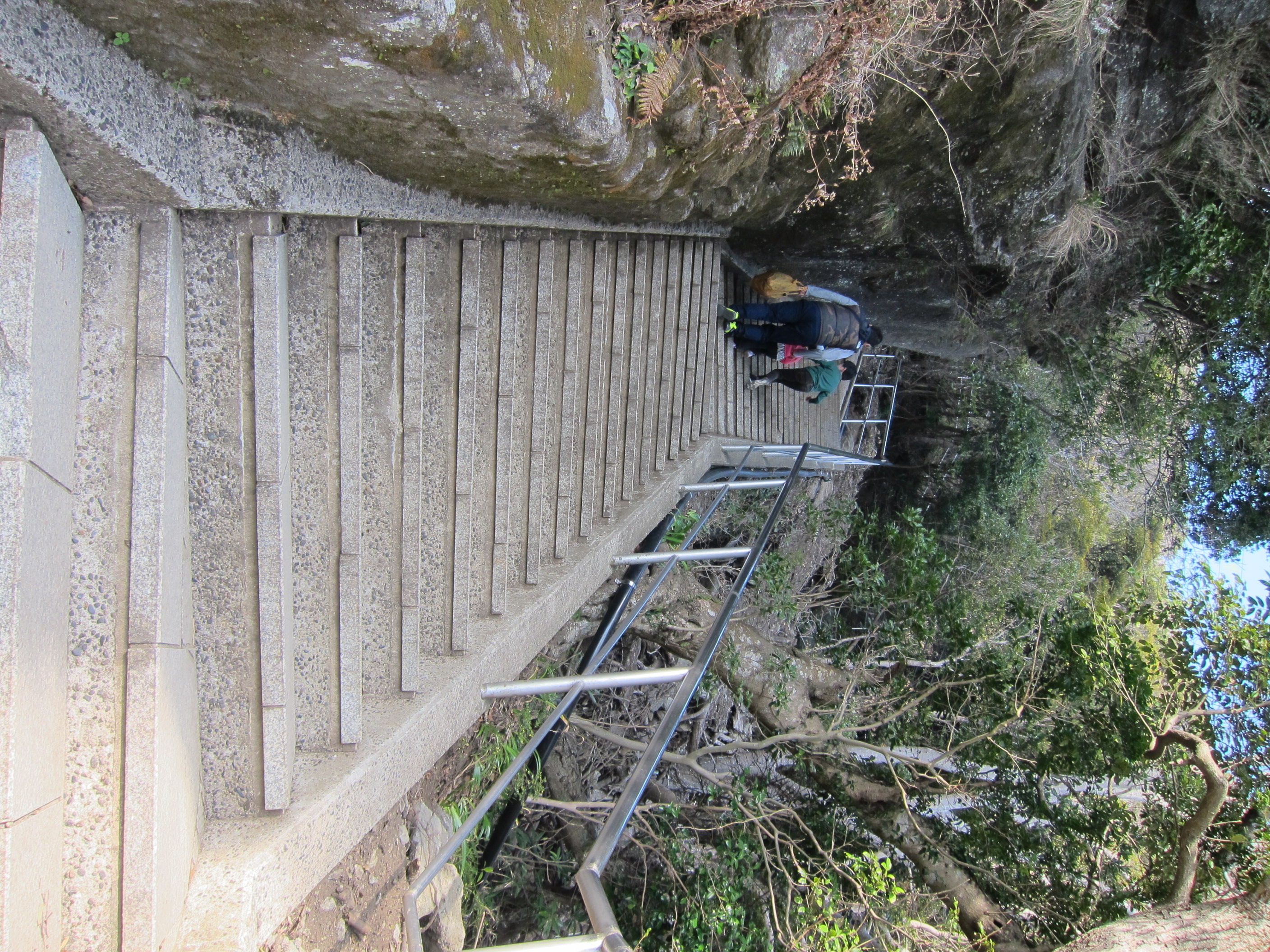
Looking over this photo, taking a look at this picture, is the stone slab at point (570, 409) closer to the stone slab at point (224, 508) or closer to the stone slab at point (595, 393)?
the stone slab at point (595, 393)

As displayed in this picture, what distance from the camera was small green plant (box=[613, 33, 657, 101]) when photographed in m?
2.55

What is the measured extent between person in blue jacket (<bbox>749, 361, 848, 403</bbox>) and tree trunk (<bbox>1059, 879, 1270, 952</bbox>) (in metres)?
4.13

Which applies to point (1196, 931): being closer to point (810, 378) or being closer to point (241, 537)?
point (810, 378)

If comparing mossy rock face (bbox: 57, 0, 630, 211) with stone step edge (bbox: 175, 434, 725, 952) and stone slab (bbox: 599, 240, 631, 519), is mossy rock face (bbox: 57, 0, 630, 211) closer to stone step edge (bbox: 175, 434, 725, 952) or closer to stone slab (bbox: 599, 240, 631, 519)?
stone slab (bbox: 599, 240, 631, 519)

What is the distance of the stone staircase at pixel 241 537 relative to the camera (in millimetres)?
1671

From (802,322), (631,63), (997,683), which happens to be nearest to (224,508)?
(631,63)

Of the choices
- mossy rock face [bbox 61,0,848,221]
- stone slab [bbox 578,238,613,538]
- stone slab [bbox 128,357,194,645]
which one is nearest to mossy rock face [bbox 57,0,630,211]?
mossy rock face [bbox 61,0,848,221]

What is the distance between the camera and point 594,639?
174 inches

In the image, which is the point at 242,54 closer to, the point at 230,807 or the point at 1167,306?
the point at 230,807

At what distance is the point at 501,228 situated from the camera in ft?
10.9

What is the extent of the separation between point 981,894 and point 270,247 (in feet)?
19.7

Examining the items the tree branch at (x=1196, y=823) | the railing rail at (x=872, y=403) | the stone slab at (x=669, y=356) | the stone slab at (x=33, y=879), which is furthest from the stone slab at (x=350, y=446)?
the railing rail at (x=872, y=403)

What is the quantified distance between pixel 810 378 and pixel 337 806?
5156 mm

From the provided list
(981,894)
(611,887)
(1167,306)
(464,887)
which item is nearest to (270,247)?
(464,887)
